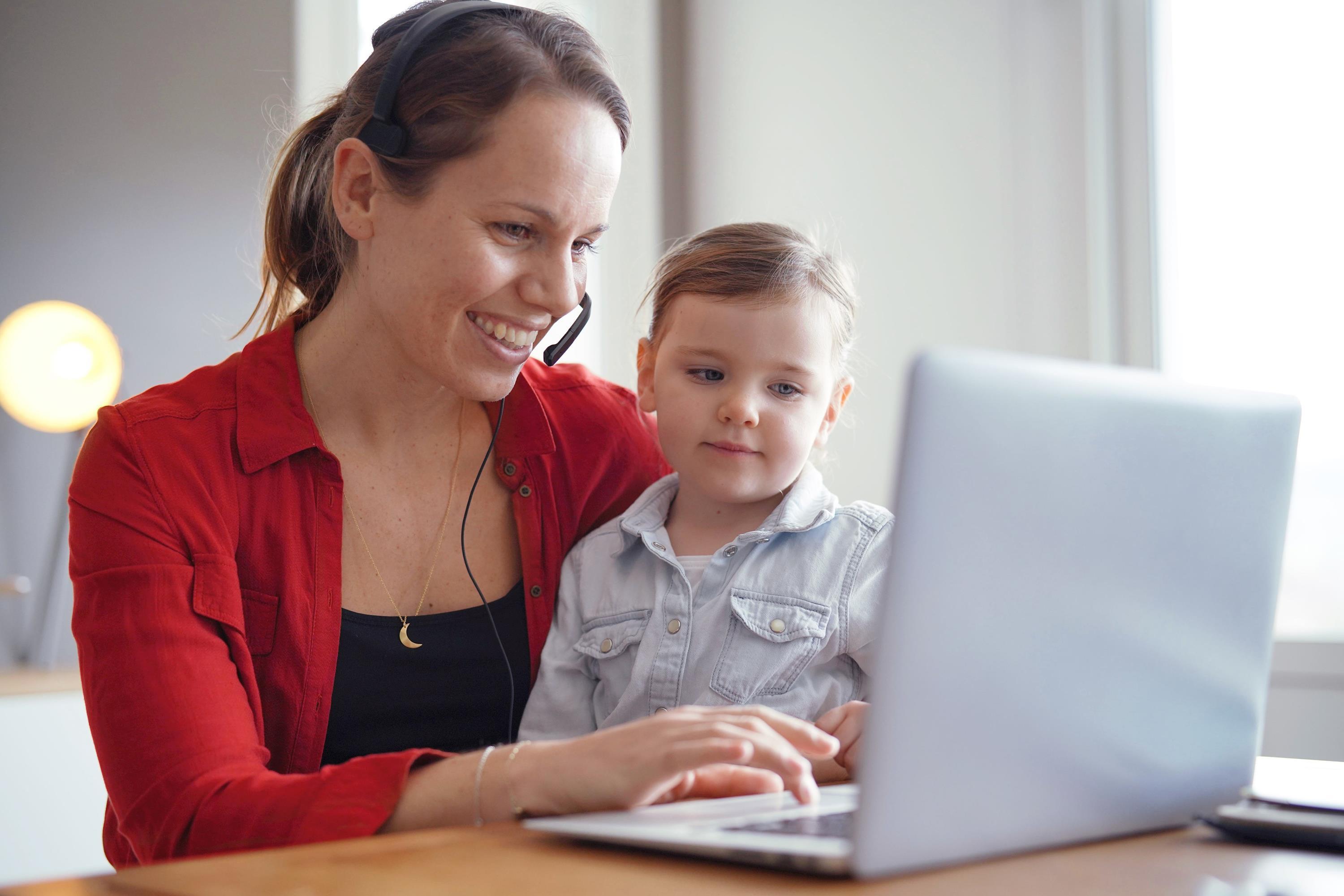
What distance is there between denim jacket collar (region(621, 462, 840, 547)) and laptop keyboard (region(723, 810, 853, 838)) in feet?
1.99

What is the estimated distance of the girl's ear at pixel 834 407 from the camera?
4.76 ft

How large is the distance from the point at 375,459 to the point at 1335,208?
175cm

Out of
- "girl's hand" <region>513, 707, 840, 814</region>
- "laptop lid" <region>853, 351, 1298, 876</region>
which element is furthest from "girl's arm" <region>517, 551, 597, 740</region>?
"laptop lid" <region>853, 351, 1298, 876</region>

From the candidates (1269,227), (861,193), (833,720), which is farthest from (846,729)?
(861,193)

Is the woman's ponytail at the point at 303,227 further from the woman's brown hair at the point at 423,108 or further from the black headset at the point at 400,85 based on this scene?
the black headset at the point at 400,85

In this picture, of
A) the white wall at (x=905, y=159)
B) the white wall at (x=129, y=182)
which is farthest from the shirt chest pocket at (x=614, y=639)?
the white wall at (x=129, y=182)

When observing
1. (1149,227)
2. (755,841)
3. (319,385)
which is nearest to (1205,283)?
(1149,227)

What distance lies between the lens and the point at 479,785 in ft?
2.82

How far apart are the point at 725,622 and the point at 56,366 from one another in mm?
1854

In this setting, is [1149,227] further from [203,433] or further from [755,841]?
[755,841]

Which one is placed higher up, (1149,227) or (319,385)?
(1149,227)

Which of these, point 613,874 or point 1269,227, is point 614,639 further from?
point 1269,227

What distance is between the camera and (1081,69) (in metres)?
2.36

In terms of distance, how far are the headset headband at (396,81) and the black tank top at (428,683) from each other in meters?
0.52
